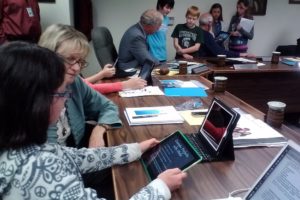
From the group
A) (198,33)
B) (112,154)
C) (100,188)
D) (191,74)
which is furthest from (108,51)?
(112,154)

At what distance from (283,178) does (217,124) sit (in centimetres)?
45

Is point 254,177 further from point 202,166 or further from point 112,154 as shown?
point 112,154

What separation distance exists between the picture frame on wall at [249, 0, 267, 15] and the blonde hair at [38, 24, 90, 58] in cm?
437

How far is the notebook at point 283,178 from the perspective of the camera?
2.59ft

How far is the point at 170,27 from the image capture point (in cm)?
504

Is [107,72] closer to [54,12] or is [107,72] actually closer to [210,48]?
[54,12]

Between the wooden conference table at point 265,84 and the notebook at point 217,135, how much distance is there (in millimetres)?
1727

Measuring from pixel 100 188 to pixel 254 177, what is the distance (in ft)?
2.62

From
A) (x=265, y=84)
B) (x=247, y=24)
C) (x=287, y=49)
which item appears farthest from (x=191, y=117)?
(x=287, y=49)

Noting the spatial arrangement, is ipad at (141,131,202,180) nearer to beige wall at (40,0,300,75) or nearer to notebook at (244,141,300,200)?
notebook at (244,141,300,200)

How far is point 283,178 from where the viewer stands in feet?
2.71

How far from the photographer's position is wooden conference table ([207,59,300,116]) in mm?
3170

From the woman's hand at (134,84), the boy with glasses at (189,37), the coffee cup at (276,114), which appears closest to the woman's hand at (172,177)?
the coffee cup at (276,114)

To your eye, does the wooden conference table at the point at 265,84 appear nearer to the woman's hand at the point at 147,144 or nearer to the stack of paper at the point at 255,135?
the stack of paper at the point at 255,135
